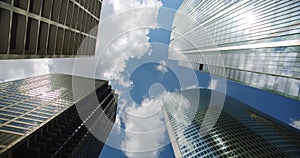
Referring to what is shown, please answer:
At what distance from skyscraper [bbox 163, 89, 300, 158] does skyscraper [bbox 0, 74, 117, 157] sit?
1400 inches

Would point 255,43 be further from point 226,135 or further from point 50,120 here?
point 50,120

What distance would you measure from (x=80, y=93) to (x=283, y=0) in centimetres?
8279

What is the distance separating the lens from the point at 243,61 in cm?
6625

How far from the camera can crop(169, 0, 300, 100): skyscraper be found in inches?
1842

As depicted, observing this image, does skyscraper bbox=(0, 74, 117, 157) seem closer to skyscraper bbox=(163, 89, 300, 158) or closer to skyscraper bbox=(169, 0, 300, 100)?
skyscraper bbox=(163, 89, 300, 158)

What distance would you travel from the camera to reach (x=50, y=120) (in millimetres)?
60656

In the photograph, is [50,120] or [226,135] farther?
[226,135]

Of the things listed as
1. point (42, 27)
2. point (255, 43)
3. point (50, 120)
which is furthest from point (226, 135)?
point (42, 27)

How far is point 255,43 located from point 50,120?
5886 cm

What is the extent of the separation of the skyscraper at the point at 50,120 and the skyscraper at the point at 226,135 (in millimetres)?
35549

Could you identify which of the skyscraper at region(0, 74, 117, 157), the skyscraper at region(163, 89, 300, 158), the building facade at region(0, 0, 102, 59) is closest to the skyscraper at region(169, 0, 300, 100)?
the skyscraper at region(163, 89, 300, 158)

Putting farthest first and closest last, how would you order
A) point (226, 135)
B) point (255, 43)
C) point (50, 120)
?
point (226, 135), point (255, 43), point (50, 120)

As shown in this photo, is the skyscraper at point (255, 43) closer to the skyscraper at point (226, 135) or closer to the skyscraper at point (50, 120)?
the skyscraper at point (226, 135)

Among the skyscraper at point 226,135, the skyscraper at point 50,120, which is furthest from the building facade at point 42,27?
the skyscraper at point 226,135
